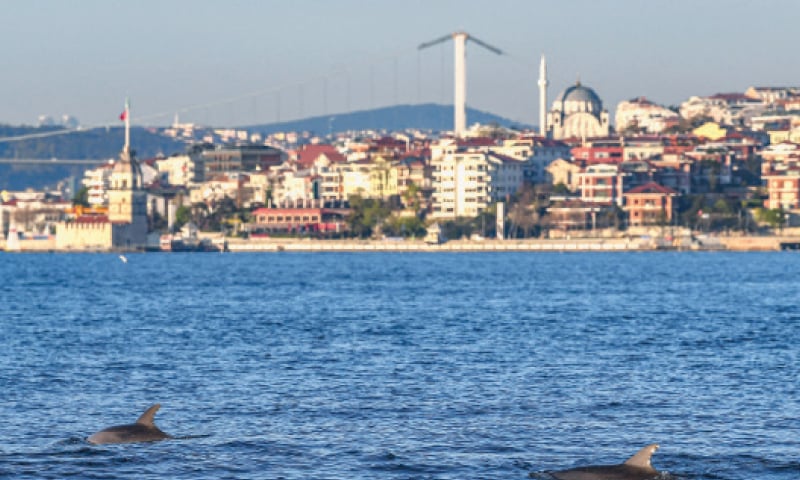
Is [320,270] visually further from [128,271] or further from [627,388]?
[627,388]

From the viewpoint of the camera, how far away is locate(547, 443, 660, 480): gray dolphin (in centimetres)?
1958

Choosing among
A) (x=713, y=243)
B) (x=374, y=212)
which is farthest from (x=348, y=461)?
(x=374, y=212)

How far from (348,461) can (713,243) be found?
12546 centimetres

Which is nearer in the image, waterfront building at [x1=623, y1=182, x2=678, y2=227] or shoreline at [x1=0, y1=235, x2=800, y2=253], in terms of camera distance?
shoreline at [x1=0, y1=235, x2=800, y2=253]

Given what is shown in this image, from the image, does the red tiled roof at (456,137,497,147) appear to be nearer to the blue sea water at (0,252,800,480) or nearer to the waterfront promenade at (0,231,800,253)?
the waterfront promenade at (0,231,800,253)

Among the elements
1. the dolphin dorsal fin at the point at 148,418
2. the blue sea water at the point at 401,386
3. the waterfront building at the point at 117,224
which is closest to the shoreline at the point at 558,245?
the waterfront building at the point at 117,224

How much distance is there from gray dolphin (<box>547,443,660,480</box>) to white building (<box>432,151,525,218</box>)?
5500 inches

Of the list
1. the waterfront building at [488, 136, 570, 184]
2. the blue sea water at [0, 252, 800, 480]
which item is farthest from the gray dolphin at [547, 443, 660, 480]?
the waterfront building at [488, 136, 570, 184]

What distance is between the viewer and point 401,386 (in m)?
28.5

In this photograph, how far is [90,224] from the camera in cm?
16100

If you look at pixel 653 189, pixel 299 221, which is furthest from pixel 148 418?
pixel 299 221

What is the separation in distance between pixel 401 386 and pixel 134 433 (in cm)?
701

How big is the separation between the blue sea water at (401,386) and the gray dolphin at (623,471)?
0.87 meters

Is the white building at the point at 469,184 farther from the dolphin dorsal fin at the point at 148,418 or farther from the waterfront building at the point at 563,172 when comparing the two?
the dolphin dorsal fin at the point at 148,418
